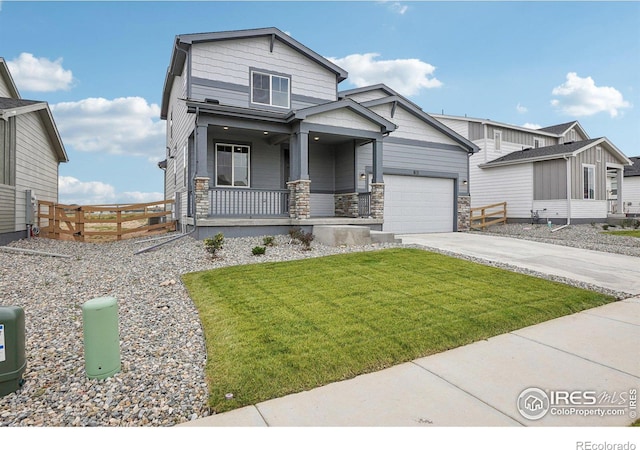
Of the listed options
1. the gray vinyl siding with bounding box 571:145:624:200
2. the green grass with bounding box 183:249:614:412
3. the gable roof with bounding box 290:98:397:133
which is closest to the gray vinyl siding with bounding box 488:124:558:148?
the gray vinyl siding with bounding box 571:145:624:200

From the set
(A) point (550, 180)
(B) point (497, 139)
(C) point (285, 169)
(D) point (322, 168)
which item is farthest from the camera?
(B) point (497, 139)

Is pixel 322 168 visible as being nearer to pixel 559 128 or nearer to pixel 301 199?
pixel 301 199

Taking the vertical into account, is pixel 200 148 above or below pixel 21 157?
below

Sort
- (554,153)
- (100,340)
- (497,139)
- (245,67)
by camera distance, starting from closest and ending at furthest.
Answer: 1. (100,340)
2. (245,67)
3. (554,153)
4. (497,139)

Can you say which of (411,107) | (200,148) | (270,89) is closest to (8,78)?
(200,148)

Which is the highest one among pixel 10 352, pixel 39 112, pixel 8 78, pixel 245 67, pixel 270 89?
pixel 8 78

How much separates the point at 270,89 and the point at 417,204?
24.3 ft

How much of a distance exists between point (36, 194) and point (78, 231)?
3058 millimetres

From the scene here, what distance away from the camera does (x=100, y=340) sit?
3.22 metres

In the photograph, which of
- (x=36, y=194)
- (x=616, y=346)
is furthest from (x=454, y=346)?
(x=36, y=194)

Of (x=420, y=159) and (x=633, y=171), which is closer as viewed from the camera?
(x=420, y=159)

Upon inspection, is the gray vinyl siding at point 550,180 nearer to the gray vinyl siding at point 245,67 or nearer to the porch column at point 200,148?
the gray vinyl siding at point 245,67

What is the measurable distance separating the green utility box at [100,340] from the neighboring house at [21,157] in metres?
10.4

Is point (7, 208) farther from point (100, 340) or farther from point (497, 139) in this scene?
point (497, 139)
